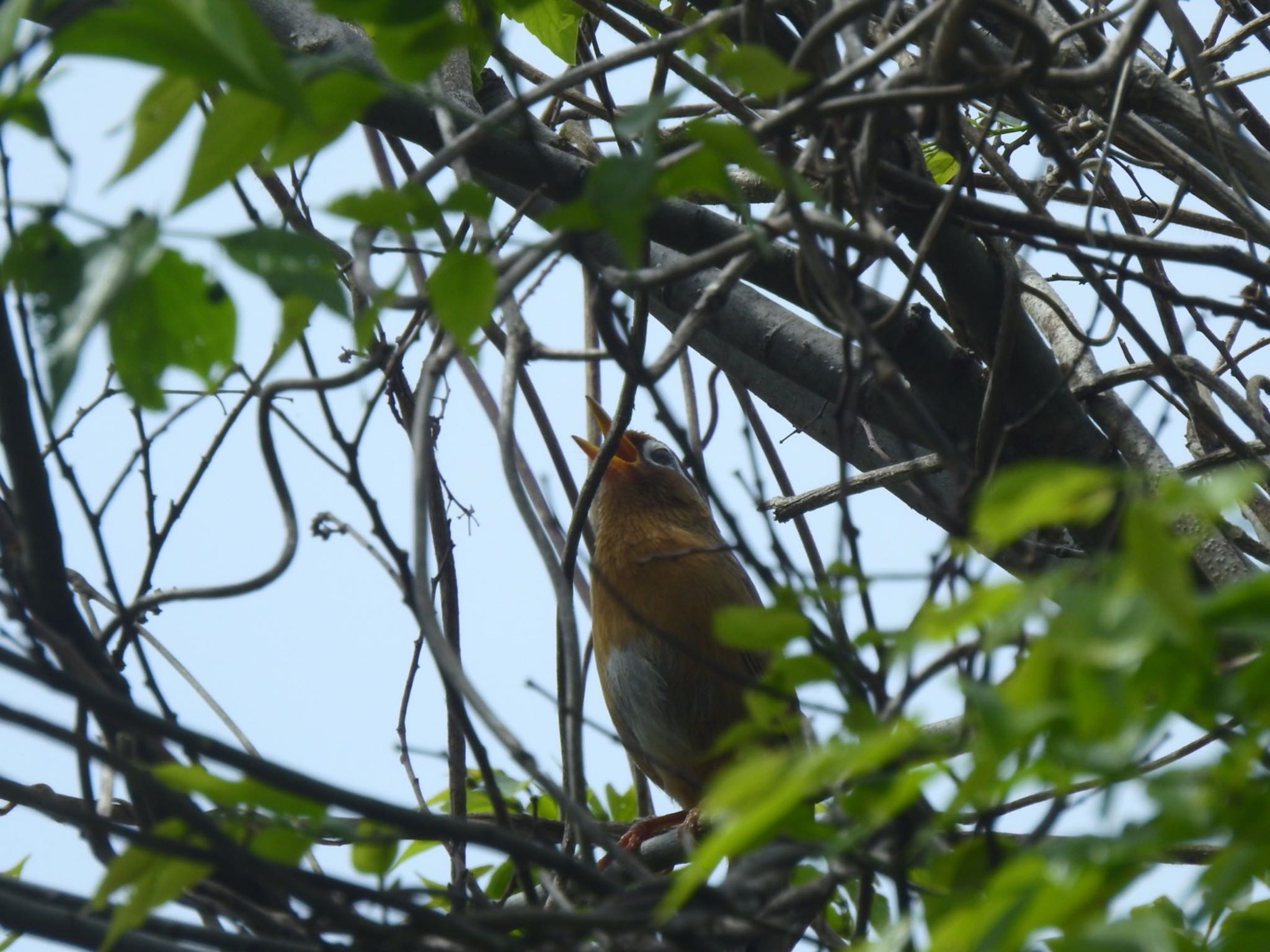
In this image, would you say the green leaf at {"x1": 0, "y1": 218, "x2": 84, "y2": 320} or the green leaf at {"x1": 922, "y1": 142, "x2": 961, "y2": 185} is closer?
the green leaf at {"x1": 0, "y1": 218, "x2": 84, "y2": 320}

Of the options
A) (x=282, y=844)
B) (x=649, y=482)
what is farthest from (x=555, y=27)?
(x=649, y=482)

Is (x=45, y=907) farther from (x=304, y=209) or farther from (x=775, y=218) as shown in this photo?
(x=304, y=209)

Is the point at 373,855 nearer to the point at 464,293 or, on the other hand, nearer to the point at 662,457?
the point at 464,293

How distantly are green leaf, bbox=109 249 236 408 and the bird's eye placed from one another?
14.1ft

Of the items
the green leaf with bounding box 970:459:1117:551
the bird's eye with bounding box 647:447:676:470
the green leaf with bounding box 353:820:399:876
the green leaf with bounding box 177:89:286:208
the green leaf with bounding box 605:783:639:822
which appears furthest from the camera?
the bird's eye with bounding box 647:447:676:470

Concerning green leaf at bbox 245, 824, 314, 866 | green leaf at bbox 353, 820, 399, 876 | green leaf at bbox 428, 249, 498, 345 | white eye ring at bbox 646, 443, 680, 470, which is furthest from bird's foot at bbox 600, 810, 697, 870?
green leaf at bbox 428, 249, 498, 345

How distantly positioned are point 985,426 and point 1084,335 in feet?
0.78

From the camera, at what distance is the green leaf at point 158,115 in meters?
0.98

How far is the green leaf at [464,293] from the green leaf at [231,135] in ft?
0.67

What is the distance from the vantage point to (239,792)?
1.08 m

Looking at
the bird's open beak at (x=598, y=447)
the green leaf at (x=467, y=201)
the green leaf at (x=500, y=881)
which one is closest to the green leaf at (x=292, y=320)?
the green leaf at (x=467, y=201)

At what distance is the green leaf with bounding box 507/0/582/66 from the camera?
2639mm

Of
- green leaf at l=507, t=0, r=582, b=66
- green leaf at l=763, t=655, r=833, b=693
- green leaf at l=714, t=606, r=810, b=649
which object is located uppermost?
green leaf at l=507, t=0, r=582, b=66

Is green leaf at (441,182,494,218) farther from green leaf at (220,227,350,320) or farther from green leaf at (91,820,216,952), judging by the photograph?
green leaf at (91,820,216,952)
